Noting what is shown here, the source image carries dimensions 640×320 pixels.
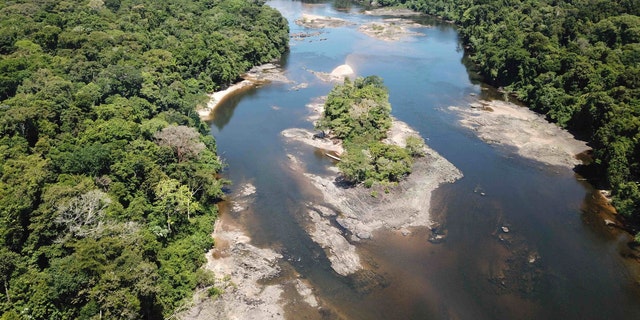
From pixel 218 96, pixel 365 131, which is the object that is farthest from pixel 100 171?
pixel 218 96

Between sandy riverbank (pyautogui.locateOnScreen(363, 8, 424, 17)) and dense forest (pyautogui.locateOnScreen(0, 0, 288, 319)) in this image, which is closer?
dense forest (pyautogui.locateOnScreen(0, 0, 288, 319))

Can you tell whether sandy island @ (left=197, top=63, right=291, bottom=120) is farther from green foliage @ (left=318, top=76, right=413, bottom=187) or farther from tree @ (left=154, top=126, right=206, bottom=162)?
tree @ (left=154, top=126, right=206, bottom=162)

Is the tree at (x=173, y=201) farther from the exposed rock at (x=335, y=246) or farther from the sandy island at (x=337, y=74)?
the sandy island at (x=337, y=74)

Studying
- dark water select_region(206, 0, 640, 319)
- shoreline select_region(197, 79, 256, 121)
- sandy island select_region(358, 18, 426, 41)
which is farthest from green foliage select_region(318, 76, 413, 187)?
sandy island select_region(358, 18, 426, 41)

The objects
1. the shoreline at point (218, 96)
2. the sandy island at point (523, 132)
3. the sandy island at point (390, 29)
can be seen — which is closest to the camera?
the sandy island at point (523, 132)

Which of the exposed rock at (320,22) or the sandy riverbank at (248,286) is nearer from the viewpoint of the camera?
the sandy riverbank at (248,286)

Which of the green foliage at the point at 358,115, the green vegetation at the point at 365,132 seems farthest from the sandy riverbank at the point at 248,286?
the green foliage at the point at 358,115

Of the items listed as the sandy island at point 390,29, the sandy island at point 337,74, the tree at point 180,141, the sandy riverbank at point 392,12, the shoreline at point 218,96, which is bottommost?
the shoreline at point 218,96
